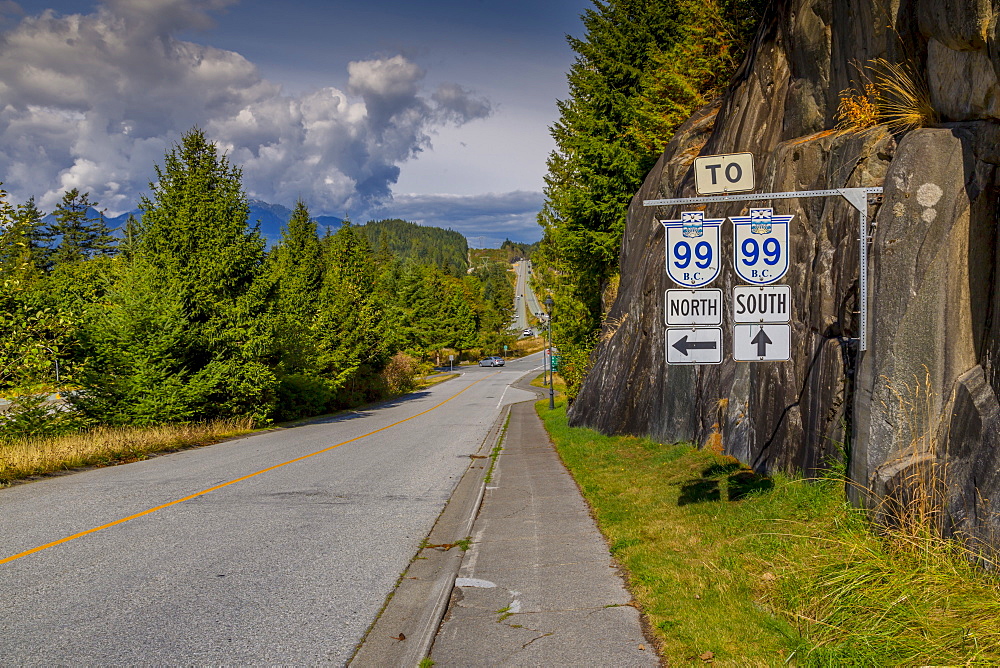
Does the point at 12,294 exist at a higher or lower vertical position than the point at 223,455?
higher

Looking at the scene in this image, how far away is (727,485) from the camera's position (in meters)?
9.23

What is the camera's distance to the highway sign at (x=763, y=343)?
6266 mm

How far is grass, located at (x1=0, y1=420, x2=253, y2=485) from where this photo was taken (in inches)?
517

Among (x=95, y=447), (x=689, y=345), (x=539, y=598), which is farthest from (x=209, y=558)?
(x=95, y=447)

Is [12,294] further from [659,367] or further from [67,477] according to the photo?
[659,367]

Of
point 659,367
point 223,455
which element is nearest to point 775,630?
point 659,367

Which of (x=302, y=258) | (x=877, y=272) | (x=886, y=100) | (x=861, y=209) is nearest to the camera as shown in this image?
(x=877, y=272)

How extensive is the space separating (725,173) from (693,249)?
0.79 meters

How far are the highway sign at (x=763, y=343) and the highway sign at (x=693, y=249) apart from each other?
0.62m

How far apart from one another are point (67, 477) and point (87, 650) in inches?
389

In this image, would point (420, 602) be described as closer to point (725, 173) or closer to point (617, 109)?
point (725, 173)

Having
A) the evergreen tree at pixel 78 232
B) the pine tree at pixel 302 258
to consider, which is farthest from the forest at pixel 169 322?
the evergreen tree at pixel 78 232

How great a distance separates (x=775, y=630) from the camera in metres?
4.68

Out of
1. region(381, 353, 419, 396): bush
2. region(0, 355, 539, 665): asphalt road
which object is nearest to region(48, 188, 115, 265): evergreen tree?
region(381, 353, 419, 396): bush
